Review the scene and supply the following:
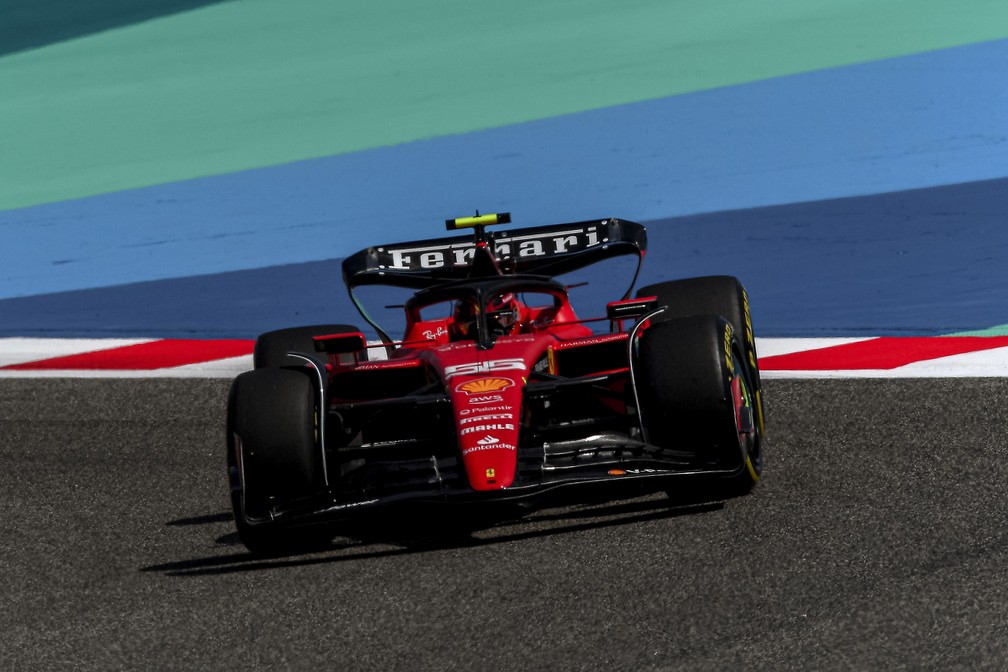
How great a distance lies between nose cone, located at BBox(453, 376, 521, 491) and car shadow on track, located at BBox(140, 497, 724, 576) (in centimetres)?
31

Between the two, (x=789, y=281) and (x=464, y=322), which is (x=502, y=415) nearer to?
(x=464, y=322)

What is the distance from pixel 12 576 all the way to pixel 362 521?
1.23m

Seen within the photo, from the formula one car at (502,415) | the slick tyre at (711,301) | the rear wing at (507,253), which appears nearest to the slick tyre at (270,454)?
the formula one car at (502,415)

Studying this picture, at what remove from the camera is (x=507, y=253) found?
22.2 feet

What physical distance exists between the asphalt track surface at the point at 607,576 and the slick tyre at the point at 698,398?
0.18 meters

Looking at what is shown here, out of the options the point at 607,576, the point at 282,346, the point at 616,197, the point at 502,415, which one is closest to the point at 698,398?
the point at 502,415

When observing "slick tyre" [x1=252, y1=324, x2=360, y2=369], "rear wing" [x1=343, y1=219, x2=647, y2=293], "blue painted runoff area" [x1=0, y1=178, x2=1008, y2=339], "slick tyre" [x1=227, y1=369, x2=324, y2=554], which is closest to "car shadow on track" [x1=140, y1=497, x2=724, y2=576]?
"slick tyre" [x1=227, y1=369, x2=324, y2=554]

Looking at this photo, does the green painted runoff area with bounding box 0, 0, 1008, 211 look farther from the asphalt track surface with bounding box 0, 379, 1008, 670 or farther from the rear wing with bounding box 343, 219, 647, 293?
the asphalt track surface with bounding box 0, 379, 1008, 670

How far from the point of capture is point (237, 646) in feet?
14.4

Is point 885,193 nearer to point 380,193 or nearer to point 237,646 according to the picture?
point 380,193

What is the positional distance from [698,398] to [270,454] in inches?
56.0

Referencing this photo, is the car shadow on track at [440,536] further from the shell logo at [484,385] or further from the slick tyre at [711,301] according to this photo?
the slick tyre at [711,301]

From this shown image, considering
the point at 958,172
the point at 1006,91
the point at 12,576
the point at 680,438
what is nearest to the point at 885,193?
the point at 958,172

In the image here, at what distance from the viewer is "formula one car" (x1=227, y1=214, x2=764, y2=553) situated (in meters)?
5.12
